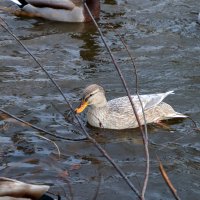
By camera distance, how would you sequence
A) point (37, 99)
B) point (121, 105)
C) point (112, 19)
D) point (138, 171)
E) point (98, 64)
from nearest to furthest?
1. point (138, 171)
2. point (121, 105)
3. point (37, 99)
4. point (98, 64)
5. point (112, 19)

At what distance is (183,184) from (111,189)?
26.4 inches

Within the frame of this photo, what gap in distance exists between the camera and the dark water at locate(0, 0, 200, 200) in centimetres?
625

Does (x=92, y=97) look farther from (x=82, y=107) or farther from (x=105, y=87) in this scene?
(x=105, y=87)

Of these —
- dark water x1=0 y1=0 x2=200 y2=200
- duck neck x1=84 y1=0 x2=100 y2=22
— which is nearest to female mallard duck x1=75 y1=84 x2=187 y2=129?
dark water x1=0 y1=0 x2=200 y2=200

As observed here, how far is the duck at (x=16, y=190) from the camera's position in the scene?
394 centimetres

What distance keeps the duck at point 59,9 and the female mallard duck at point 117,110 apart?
435 cm

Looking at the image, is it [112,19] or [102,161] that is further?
[112,19]

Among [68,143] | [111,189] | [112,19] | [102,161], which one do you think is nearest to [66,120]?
[68,143]

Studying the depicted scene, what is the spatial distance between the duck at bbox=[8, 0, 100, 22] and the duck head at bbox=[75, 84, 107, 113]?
4.39 m

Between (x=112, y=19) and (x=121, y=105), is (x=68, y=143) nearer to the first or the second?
(x=121, y=105)

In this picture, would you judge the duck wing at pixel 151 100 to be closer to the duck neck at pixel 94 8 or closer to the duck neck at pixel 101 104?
the duck neck at pixel 101 104

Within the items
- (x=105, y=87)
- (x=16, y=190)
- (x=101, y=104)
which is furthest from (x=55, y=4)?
(x=16, y=190)

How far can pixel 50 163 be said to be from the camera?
256 inches

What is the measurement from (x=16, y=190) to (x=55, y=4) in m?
8.35
